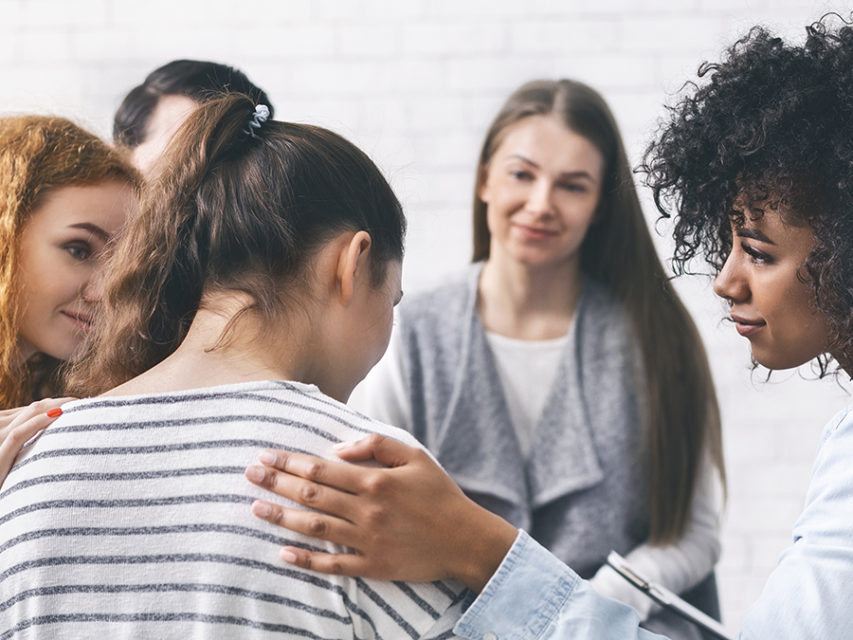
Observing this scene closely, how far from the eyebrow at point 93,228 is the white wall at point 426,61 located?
1208 millimetres

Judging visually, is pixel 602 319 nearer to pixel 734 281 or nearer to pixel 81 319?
pixel 734 281

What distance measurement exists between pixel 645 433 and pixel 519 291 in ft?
1.19

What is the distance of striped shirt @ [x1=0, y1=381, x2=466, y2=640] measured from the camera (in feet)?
2.41

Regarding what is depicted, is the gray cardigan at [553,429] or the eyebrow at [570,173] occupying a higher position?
the eyebrow at [570,173]

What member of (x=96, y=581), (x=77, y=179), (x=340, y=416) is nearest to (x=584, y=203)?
(x=77, y=179)

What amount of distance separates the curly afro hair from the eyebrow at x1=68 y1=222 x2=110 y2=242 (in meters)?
0.68

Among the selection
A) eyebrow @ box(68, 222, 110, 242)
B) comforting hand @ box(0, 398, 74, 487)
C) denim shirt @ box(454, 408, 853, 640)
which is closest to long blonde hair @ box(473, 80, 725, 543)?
denim shirt @ box(454, 408, 853, 640)

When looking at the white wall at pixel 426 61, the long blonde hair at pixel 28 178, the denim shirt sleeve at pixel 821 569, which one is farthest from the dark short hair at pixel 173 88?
the denim shirt sleeve at pixel 821 569

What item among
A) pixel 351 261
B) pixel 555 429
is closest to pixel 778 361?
pixel 351 261

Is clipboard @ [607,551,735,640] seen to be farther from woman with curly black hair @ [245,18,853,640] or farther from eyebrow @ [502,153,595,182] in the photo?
eyebrow @ [502,153,595,182]

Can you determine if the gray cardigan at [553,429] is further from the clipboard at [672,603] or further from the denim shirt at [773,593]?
the denim shirt at [773,593]

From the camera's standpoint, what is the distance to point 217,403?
2.55 feet

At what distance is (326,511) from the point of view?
2.56 ft

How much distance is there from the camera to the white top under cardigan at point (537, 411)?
1.71m
